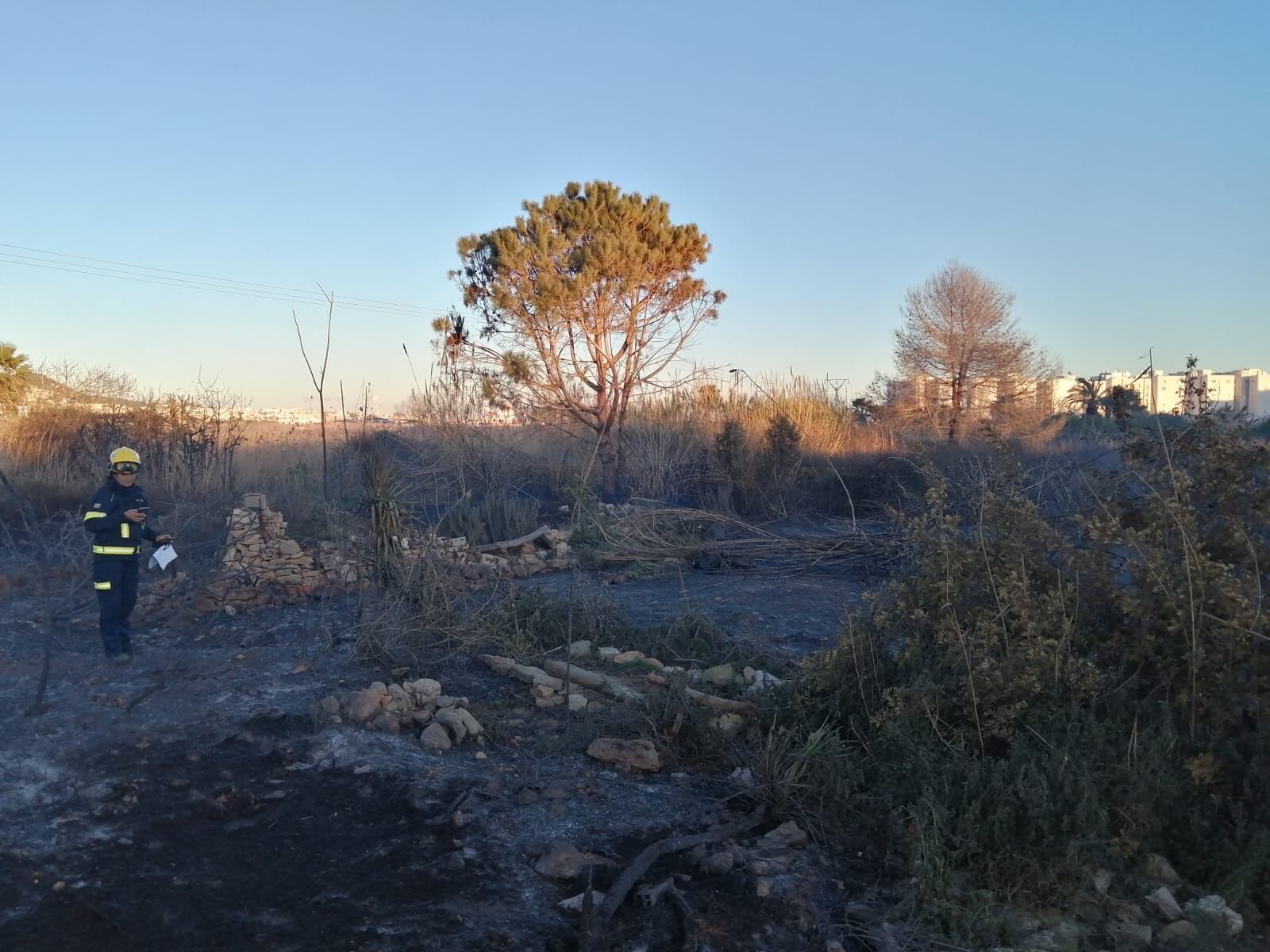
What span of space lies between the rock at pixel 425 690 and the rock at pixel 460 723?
0.92 feet

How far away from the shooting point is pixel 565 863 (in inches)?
169

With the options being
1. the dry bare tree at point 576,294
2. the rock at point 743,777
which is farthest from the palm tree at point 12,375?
the rock at point 743,777

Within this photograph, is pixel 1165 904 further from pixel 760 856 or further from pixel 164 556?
pixel 164 556

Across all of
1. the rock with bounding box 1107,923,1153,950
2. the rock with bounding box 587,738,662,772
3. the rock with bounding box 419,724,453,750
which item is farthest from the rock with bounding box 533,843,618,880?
the rock with bounding box 1107,923,1153,950

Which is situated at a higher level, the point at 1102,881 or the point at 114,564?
the point at 114,564

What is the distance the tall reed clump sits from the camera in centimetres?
417

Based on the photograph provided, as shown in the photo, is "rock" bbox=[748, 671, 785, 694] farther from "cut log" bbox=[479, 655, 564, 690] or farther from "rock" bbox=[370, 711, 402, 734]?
"rock" bbox=[370, 711, 402, 734]

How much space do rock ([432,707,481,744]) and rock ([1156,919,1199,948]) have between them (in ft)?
11.6

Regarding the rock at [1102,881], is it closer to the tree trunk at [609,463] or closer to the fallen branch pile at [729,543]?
the fallen branch pile at [729,543]

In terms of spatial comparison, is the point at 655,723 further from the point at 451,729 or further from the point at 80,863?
the point at 80,863

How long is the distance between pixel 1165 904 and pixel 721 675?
122 inches

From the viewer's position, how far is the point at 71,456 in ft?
53.0

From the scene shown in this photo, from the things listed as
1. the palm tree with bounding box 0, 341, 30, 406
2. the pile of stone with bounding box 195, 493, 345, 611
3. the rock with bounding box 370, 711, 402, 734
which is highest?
the palm tree with bounding box 0, 341, 30, 406

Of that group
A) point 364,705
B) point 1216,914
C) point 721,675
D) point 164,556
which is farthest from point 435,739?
point 1216,914
